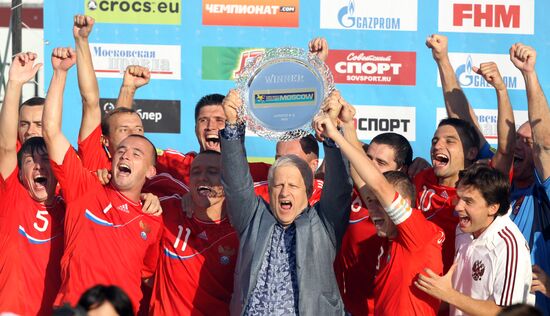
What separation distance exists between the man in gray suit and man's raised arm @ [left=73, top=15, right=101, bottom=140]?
134cm

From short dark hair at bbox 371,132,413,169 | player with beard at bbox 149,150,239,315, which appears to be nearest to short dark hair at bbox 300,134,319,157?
short dark hair at bbox 371,132,413,169

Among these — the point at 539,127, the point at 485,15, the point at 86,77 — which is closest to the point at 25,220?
the point at 86,77

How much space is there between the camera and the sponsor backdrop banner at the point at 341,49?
7.48 m

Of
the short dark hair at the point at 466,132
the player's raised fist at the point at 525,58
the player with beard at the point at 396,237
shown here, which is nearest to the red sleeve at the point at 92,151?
the player with beard at the point at 396,237

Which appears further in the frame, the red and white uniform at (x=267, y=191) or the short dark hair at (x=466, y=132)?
the short dark hair at (x=466, y=132)

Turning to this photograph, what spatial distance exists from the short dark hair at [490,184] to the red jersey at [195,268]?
4.58ft

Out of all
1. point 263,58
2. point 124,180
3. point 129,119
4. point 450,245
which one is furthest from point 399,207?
point 129,119

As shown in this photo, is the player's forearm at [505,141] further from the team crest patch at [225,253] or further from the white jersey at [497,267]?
the team crest patch at [225,253]

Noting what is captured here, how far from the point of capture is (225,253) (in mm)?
5590

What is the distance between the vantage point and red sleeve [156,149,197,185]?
643 cm

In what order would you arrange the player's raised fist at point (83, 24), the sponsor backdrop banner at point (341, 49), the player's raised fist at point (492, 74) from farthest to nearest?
the sponsor backdrop banner at point (341, 49) → the player's raised fist at point (83, 24) → the player's raised fist at point (492, 74)

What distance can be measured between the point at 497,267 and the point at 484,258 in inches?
3.6

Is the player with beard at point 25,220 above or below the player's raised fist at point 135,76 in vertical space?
below

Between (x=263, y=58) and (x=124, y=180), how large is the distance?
1.05 meters
